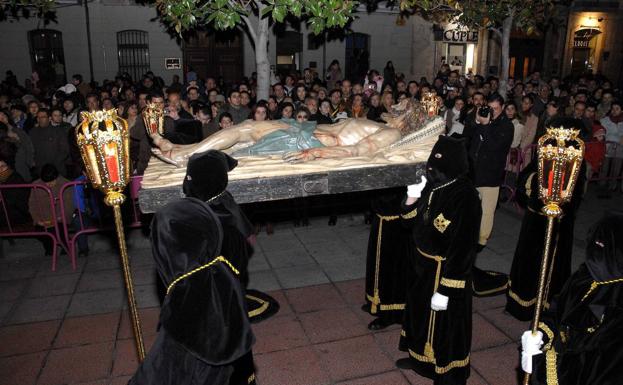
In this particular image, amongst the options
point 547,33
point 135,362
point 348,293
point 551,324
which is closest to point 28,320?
point 135,362

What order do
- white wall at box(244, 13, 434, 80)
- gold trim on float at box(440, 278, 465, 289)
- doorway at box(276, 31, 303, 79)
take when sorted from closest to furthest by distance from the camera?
gold trim on float at box(440, 278, 465, 289) < doorway at box(276, 31, 303, 79) < white wall at box(244, 13, 434, 80)

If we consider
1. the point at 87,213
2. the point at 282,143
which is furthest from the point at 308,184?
the point at 87,213

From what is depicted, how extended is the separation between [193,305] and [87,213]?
526cm

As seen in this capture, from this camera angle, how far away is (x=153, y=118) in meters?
5.01

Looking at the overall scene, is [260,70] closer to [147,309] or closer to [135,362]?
[147,309]

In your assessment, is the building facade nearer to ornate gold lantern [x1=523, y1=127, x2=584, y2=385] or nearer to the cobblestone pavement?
the cobblestone pavement

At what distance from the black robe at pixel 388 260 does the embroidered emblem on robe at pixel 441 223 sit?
845 mm

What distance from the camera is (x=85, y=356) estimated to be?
5020mm

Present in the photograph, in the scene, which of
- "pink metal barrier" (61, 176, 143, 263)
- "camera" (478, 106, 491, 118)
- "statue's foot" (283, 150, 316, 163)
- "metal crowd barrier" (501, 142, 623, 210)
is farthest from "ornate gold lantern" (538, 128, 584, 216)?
"metal crowd barrier" (501, 142, 623, 210)

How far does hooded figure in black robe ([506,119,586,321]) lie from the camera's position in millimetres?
5363

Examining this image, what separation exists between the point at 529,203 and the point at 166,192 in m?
3.74

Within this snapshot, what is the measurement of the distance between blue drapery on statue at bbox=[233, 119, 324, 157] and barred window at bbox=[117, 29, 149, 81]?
15378 millimetres

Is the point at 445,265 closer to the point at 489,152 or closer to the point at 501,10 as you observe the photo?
the point at 489,152

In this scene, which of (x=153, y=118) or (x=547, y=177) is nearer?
(x=547, y=177)
